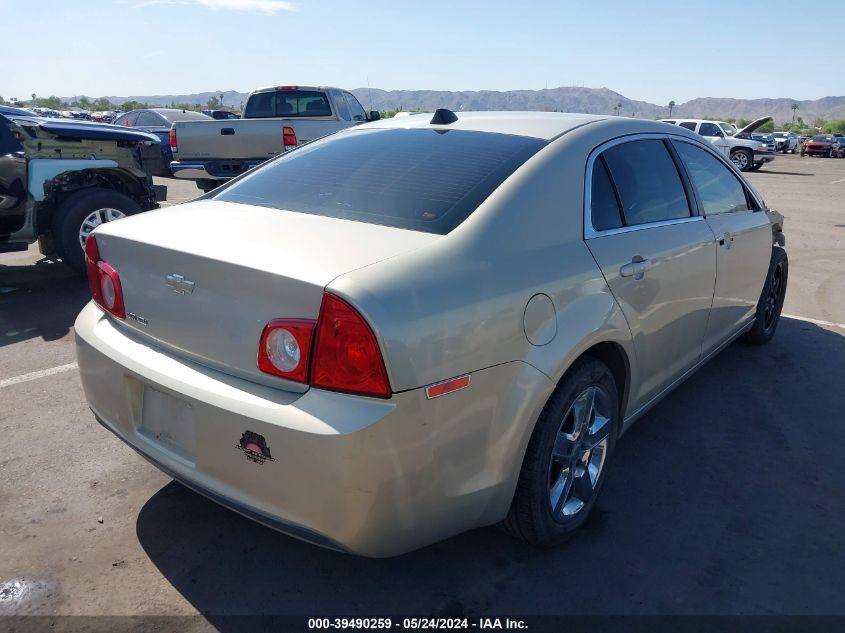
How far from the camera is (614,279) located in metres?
2.84

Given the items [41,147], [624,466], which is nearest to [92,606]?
[624,466]

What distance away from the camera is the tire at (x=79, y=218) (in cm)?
648

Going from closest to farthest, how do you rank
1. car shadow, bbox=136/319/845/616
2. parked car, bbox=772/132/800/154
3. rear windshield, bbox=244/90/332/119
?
1. car shadow, bbox=136/319/845/616
2. rear windshield, bbox=244/90/332/119
3. parked car, bbox=772/132/800/154

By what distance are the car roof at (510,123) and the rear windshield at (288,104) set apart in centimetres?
840

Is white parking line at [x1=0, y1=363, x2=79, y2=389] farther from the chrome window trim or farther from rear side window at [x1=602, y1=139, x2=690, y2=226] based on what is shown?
rear side window at [x1=602, y1=139, x2=690, y2=226]

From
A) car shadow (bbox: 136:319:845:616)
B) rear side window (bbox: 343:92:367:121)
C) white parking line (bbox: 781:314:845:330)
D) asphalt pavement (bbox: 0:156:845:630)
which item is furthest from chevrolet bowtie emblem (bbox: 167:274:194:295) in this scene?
rear side window (bbox: 343:92:367:121)

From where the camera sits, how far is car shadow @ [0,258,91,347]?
5.45 m

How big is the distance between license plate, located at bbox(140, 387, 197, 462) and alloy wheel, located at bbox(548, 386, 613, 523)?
53.2 inches

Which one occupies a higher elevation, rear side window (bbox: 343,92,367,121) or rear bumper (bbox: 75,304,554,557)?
rear side window (bbox: 343,92,367,121)

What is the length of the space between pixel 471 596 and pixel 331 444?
99cm

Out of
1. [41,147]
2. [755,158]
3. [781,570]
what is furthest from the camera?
[755,158]

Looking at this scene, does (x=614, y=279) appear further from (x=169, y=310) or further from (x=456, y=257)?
(x=169, y=310)

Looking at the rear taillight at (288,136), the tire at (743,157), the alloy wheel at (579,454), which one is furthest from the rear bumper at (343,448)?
the tire at (743,157)

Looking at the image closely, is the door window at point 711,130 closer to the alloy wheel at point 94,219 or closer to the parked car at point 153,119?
the parked car at point 153,119
